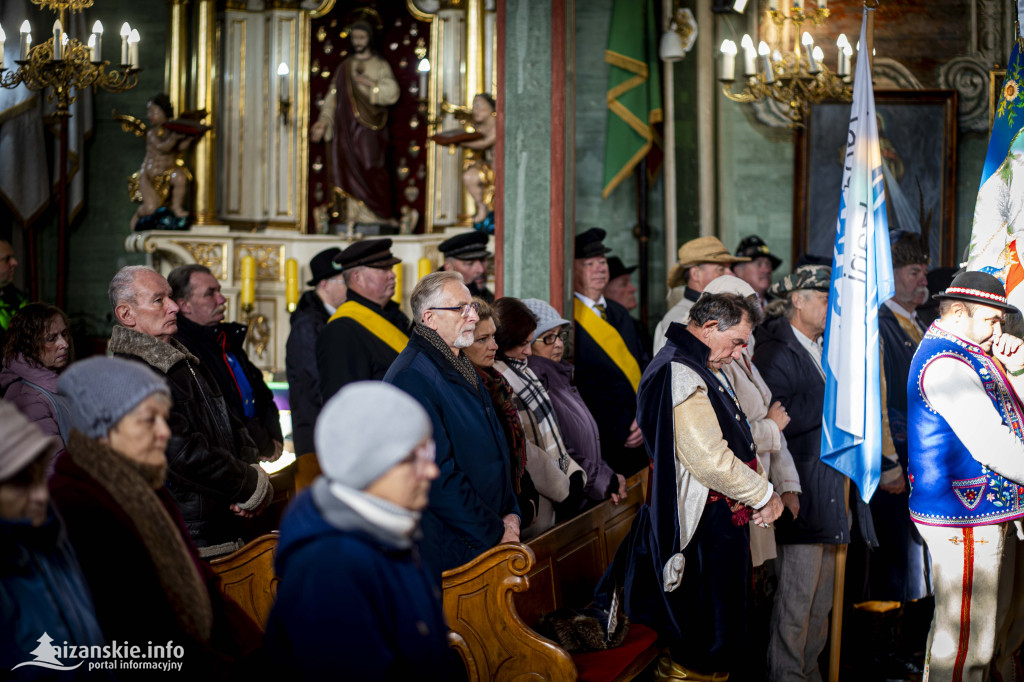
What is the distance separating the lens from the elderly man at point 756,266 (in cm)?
675

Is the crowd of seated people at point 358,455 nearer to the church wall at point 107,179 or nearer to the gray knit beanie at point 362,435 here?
the gray knit beanie at point 362,435

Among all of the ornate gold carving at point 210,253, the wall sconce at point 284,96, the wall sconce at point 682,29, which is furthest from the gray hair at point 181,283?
the wall sconce at point 284,96

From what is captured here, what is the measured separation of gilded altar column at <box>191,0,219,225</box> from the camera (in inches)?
368

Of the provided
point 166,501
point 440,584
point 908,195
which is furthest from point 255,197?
point 166,501

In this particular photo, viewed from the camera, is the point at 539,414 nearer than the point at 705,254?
Yes

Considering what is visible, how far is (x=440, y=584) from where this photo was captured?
Answer: 10.7 feet

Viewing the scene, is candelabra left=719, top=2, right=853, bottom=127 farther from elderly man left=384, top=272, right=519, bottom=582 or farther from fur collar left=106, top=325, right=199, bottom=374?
fur collar left=106, top=325, right=199, bottom=374

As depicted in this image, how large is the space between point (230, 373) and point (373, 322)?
2.62 ft

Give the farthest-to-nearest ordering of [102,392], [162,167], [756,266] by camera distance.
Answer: [162,167]
[756,266]
[102,392]

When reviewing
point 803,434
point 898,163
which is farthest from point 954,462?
point 898,163

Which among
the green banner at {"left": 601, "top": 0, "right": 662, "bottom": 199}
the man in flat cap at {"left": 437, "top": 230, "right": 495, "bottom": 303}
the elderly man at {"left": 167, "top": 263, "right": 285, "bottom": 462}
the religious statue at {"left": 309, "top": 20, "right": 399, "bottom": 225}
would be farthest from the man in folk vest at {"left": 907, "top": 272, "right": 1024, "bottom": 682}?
the religious statue at {"left": 309, "top": 20, "right": 399, "bottom": 225}

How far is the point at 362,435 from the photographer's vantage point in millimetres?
1833

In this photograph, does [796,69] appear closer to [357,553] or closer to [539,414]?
[539,414]

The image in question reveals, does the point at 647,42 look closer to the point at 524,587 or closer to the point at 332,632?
the point at 524,587
